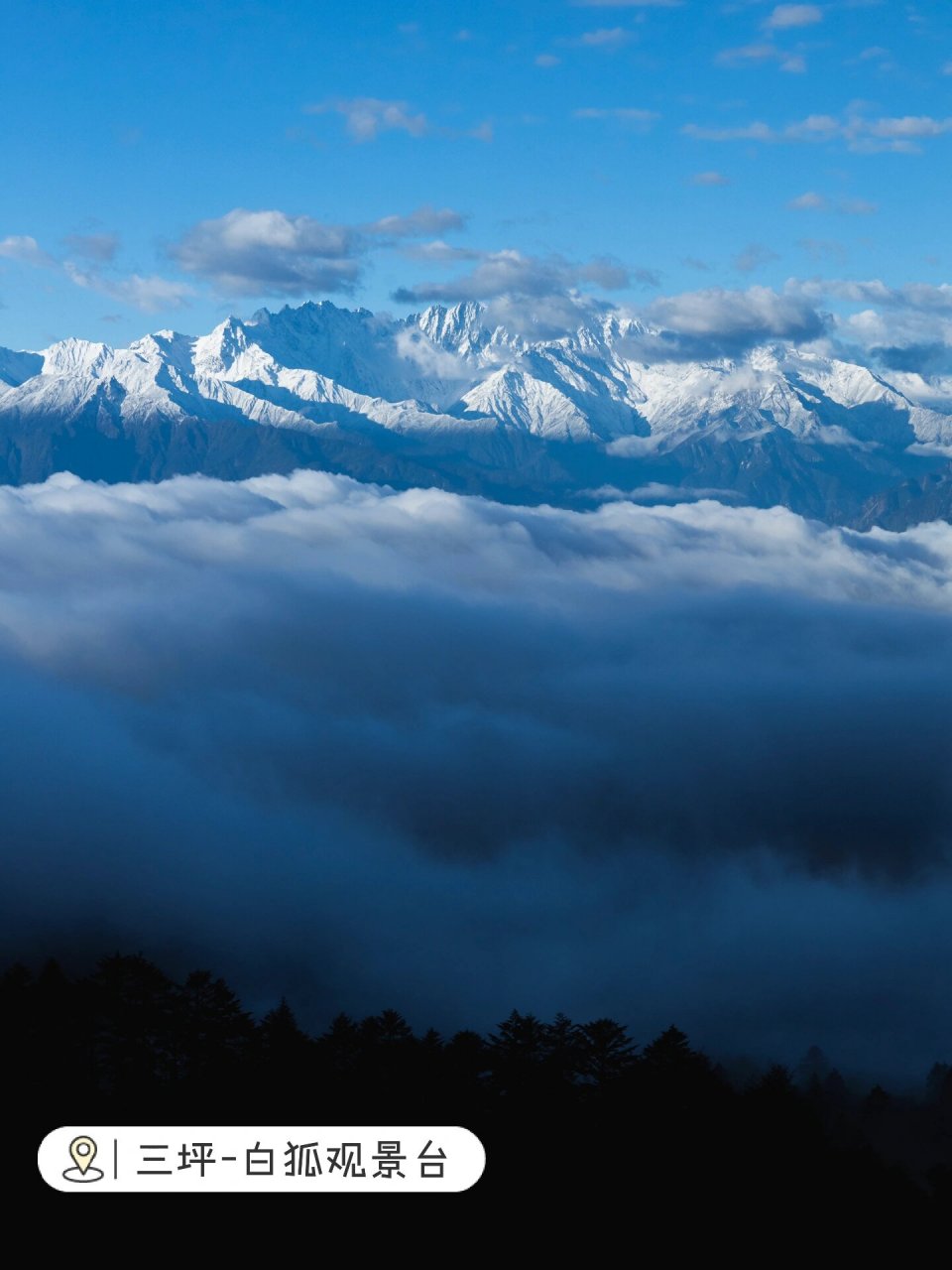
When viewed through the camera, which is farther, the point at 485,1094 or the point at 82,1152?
the point at 485,1094

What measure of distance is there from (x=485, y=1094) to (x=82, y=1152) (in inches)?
1241

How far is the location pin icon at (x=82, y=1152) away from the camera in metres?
42.7

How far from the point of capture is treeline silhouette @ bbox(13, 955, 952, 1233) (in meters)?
58.3

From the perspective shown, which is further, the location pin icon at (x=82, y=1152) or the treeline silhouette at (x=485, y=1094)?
the treeline silhouette at (x=485, y=1094)

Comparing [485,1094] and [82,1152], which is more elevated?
[82,1152]

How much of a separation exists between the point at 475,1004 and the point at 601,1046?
380 ft

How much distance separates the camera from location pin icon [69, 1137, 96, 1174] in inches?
1682

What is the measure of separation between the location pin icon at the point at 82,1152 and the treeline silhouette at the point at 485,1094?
14.6 meters

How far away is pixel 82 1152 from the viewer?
42.9 metres

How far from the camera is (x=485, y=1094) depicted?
70812 millimetres

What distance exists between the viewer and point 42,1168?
43625 mm

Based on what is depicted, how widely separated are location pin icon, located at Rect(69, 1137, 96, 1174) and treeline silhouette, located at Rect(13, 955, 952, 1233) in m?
14.6

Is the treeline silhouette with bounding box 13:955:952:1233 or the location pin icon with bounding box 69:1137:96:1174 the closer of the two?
the location pin icon with bounding box 69:1137:96:1174

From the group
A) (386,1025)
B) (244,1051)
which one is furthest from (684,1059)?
(244,1051)
